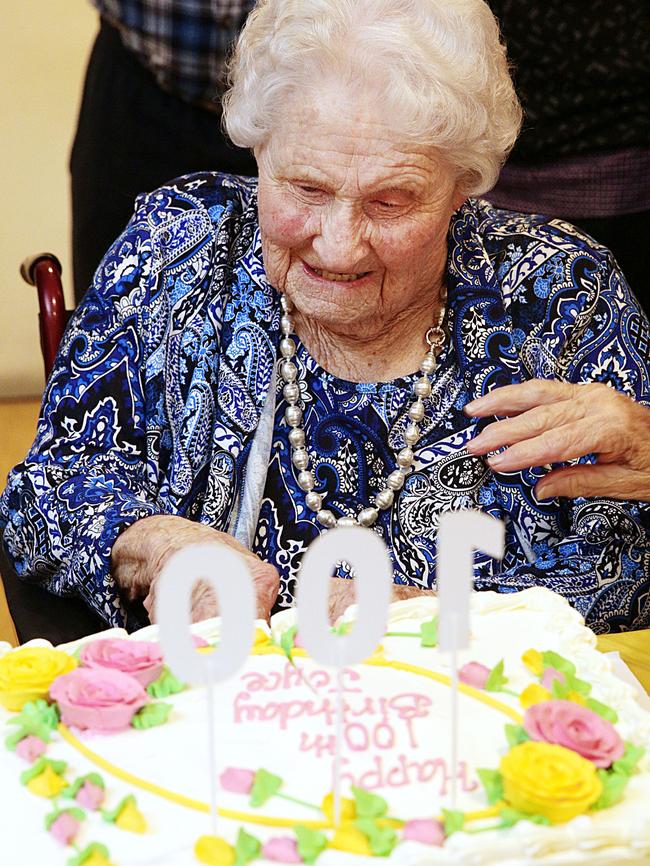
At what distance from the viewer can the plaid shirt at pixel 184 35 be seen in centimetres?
229

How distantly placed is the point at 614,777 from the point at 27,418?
4077mm

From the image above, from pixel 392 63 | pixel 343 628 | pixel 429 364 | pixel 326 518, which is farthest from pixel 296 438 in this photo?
pixel 343 628

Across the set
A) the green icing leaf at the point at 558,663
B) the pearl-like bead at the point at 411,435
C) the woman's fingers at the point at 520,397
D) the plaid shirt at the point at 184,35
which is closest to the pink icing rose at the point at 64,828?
the green icing leaf at the point at 558,663

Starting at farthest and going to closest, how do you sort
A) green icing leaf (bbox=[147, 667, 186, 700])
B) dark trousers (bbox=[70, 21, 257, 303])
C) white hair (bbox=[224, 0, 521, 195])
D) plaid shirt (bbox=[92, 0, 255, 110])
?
dark trousers (bbox=[70, 21, 257, 303]) → plaid shirt (bbox=[92, 0, 255, 110]) → white hair (bbox=[224, 0, 521, 195]) → green icing leaf (bbox=[147, 667, 186, 700])

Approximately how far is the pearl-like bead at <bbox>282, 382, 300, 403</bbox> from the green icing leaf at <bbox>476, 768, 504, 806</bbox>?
921 mm

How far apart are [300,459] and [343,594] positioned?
332mm

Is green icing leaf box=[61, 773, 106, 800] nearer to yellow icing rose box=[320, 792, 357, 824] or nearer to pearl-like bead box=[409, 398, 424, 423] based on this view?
yellow icing rose box=[320, 792, 357, 824]

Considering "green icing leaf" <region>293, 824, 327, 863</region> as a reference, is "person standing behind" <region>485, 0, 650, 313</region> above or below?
above

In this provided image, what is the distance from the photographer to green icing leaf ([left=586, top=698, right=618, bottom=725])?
42.6 inches

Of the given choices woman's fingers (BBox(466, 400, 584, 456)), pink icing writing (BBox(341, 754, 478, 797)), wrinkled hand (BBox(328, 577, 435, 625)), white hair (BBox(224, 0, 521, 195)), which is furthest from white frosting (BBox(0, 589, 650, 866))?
white hair (BBox(224, 0, 521, 195))

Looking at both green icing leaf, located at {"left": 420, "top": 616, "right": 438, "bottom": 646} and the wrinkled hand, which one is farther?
the wrinkled hand

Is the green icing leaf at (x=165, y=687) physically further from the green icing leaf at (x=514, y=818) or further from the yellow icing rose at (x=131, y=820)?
the green icing leaf at (x=514, y=818)

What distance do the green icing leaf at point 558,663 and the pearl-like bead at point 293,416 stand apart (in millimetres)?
751

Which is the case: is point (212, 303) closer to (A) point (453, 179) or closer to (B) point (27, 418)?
(A) point (453, 179)
